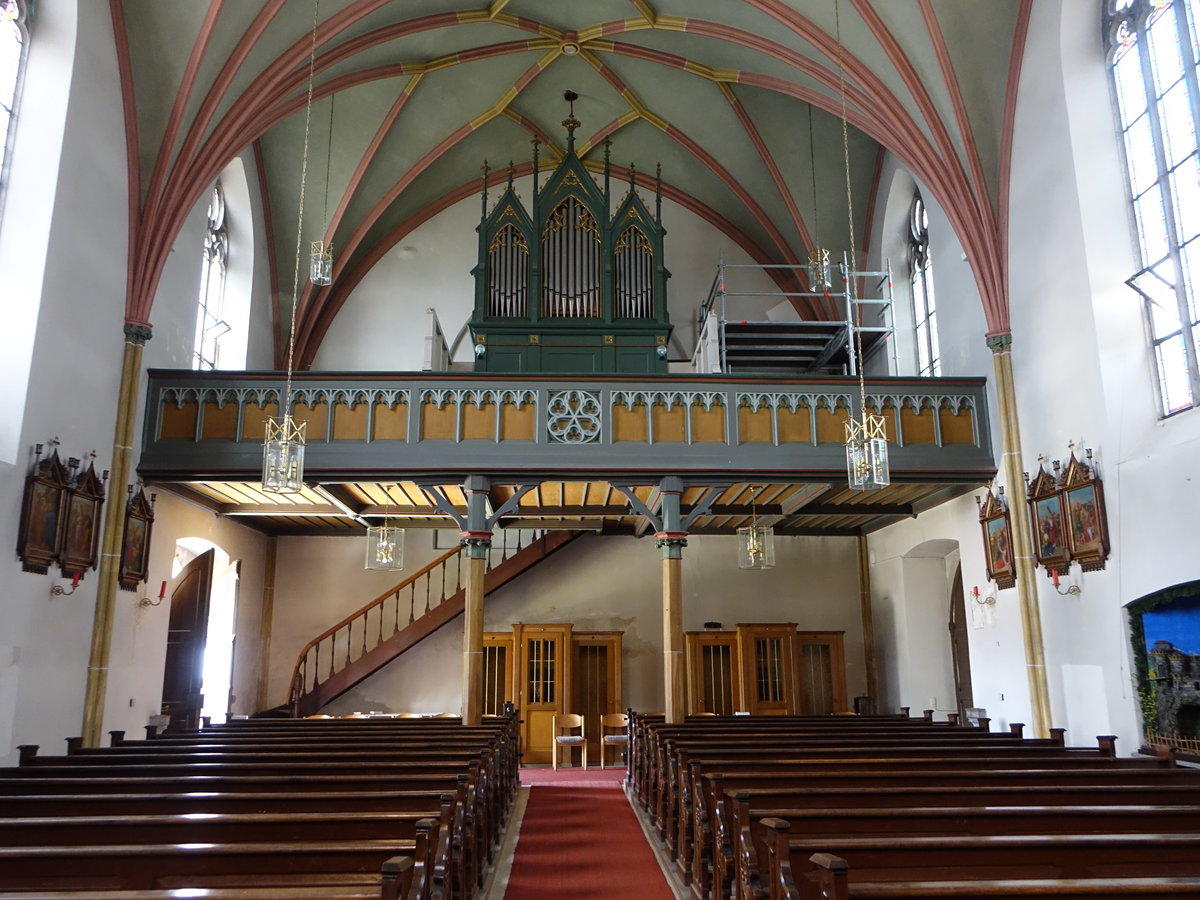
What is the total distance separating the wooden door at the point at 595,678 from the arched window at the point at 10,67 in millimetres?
12253

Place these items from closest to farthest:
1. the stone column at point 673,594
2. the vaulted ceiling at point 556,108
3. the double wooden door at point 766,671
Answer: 1. the vaulted ceiling at point 556,108
2. the stone column at point 673,594
3. the double wooden door at point 766,671

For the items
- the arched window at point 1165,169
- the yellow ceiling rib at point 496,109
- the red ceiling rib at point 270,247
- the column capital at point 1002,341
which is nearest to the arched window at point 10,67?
the red ceiling rib at point 270,247

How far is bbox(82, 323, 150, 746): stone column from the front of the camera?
11391 mm

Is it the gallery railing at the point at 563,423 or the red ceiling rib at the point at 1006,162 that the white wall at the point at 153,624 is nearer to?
the gallery railing at the point at 563,423

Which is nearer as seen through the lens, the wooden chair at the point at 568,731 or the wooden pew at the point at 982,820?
the wooden pew at the point at 982,820

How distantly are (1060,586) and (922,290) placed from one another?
22.6ft

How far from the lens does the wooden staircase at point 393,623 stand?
58.9ft

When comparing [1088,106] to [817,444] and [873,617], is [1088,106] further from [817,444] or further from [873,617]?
[873,617]

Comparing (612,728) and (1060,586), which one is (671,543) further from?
(612,728)

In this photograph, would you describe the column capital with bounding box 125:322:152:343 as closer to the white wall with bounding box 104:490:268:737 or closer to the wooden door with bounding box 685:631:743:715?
the white wall with bounding box 104:490:268:737

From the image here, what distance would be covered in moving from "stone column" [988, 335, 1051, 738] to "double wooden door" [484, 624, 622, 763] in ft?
26.9

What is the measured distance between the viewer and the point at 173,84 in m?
12.4

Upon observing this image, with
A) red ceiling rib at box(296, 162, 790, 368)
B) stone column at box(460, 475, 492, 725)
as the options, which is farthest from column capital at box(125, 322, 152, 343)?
red ceiling rib at box(296, 162, 790, 368)

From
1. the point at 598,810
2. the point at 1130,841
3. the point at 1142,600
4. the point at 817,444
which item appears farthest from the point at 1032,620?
the point at 1130,841
